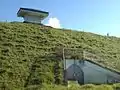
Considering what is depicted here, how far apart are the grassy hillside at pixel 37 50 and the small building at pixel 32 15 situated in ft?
9.86

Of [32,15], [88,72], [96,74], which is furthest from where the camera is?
[32,15]

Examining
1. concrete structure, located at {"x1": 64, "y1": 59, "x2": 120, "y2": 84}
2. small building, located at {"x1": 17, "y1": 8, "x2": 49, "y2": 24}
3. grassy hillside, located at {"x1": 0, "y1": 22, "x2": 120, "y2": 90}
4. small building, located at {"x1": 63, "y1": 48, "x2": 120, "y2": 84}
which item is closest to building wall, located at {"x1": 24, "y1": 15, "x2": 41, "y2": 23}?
small building, located at {"x1": 17, "y1": 8, "x2": 49, "y2": 24}

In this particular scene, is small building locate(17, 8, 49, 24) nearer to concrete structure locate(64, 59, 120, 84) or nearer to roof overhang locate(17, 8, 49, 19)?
roof overhang locate(17, 8, 49, 19)

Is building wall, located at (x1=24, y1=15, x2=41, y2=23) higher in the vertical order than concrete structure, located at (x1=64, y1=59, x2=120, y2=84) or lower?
higher

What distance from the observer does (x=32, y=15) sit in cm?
4597

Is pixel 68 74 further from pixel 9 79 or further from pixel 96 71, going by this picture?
pixel 9 79

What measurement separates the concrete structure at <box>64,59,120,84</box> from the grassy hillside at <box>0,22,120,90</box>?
1136mm

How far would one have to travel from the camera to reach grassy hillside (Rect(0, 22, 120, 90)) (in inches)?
1133

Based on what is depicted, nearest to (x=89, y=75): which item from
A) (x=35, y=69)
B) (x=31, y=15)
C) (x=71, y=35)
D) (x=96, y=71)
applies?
(x=96, y=71)

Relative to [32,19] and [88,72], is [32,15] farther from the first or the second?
[88,72]

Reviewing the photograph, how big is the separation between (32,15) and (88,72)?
17271mm

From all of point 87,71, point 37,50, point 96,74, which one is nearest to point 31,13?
point 37,50

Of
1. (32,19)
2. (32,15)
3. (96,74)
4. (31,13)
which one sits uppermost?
(31,13)

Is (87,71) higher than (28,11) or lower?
lower
